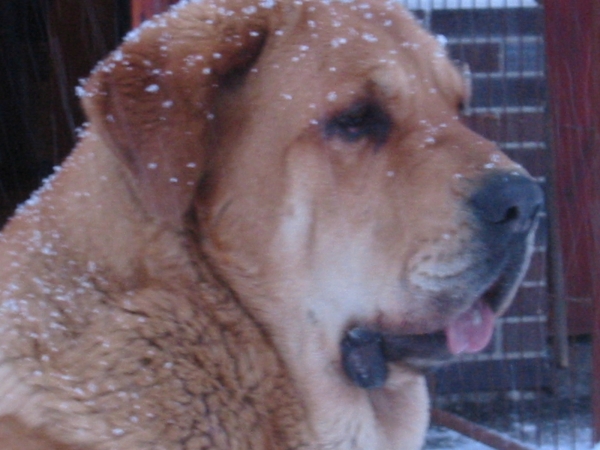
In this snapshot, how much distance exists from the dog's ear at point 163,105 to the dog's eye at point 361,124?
31cm

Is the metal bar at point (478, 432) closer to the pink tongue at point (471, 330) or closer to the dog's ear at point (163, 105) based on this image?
the pink tongue at point (471, 330)

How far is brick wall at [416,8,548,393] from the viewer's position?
4.14m

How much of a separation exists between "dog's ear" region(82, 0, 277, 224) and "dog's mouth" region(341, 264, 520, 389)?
0.58 meters

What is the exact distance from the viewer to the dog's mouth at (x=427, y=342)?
1938mm

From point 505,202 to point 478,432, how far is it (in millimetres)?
2416

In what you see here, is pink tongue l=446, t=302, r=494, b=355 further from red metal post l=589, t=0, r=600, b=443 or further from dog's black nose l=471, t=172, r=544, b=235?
→ red metal post l=589, t=0, r=600, b=443

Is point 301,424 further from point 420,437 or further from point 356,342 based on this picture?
point 420,437

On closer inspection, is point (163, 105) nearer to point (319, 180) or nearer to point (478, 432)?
point (319, 180)

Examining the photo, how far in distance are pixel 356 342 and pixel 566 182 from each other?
10.5ft

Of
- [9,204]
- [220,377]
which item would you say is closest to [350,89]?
[220,377]

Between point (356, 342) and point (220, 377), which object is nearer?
point (220, 377)

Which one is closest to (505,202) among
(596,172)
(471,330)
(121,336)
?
(471,330)

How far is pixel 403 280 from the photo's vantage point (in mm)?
1877

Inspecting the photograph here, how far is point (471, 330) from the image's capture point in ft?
6.43
